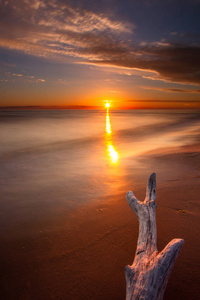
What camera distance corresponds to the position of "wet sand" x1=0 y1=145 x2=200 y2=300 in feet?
6.86

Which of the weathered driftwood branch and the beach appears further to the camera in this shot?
the beach

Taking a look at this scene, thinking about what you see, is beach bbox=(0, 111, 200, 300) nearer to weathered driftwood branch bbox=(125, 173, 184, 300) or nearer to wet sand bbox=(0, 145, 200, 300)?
wet sand bbox=(0, 145, 200, 300)

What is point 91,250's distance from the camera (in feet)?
8.64

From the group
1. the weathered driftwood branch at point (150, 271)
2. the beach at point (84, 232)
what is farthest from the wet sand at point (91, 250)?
the weathered driftwood branch at point (150, 271)

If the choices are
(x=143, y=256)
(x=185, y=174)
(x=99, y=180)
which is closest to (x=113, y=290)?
(x=143, y=256)

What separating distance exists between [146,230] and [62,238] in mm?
1330

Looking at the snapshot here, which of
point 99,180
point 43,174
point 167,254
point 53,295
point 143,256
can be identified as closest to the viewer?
point 167,254

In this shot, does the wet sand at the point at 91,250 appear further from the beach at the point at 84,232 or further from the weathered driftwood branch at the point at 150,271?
the weathered driftwood branch at the point at 150,271

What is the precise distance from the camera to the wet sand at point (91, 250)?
2.09 meters

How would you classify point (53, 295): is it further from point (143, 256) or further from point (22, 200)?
point (22, 200)

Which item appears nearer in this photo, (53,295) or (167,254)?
(167,254)

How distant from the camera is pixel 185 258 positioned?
240cm

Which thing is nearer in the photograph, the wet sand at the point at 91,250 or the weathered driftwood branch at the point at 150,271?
the weathered driftwood branch at the point at 150,271

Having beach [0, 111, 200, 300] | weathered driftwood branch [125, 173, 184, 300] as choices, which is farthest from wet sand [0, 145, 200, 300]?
weathered driftwood branch [125, 173, 184, 300]
